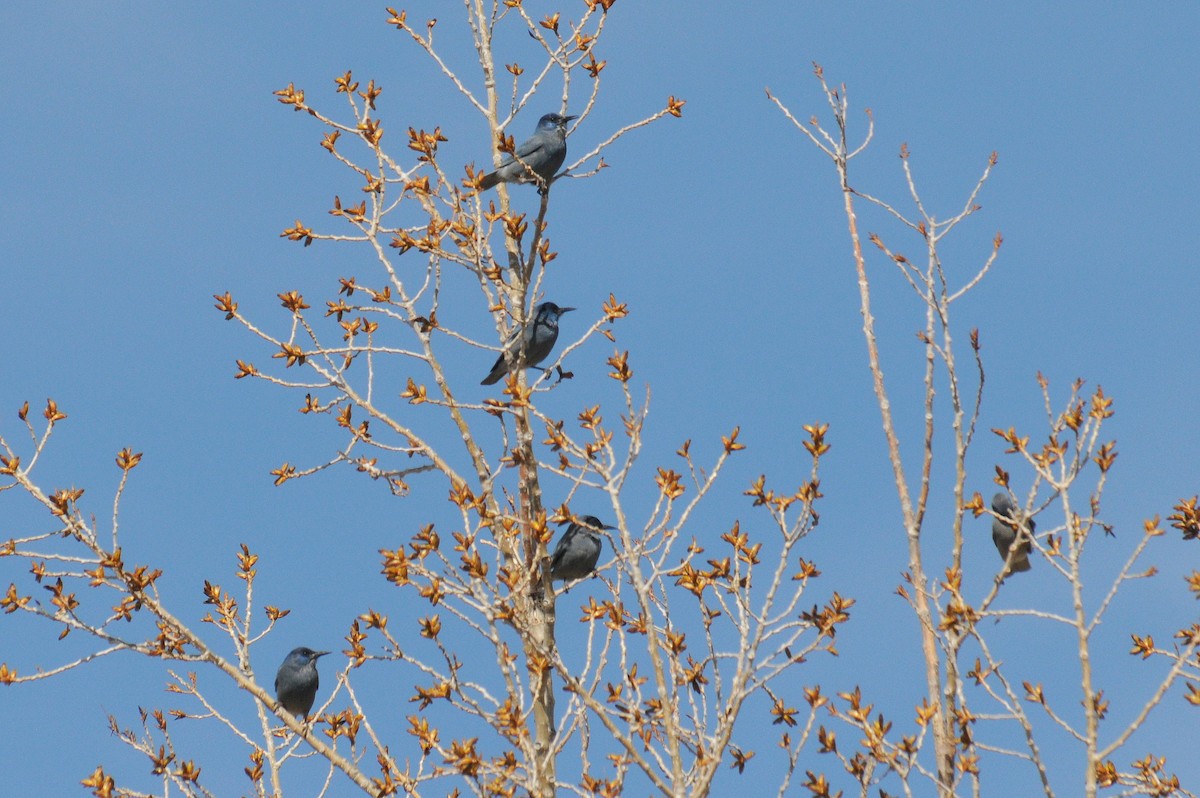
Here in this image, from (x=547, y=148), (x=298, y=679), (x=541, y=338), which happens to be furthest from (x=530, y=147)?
(x=298, y=679)

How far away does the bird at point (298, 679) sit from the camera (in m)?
12.6

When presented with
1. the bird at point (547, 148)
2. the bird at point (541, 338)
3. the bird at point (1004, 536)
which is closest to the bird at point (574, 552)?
the bird at point (541, 338)

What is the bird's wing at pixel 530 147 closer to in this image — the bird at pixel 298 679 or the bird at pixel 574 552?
the bird at pixel 574 552

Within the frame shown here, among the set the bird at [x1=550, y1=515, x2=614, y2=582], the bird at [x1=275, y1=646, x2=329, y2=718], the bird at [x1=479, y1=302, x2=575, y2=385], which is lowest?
the bird at [x1=275, y1=646, x2=329, y2=718]

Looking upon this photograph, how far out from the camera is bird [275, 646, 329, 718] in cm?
1260

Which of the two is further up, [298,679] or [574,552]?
[574,552]

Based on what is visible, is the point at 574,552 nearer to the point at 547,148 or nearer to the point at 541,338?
the point at 541,338

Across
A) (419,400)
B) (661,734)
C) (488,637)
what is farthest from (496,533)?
(661,734)

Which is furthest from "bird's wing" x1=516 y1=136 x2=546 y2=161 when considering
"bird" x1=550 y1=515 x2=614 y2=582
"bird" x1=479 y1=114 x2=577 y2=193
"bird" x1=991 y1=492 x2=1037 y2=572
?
"bird" x1=991 y1=492 x2=1037 y2=572

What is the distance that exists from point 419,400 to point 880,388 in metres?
2.69

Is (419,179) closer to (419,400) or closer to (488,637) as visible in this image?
(419,400)

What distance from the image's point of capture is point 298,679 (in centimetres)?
1259

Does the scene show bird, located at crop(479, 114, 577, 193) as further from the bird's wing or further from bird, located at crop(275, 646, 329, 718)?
bird, located at crop(275, 646, 329, 718)

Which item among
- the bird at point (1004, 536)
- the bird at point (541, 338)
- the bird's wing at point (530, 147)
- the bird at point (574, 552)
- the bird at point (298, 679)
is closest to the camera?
the bird at point (574, 552)
